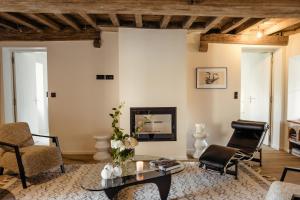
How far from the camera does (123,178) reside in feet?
9.02

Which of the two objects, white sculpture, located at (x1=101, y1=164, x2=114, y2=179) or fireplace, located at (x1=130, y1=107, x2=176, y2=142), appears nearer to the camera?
white sculpture, located at (x1=101, y1=164, x2=114, y2=179)

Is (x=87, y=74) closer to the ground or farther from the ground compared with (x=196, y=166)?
farther from the ground

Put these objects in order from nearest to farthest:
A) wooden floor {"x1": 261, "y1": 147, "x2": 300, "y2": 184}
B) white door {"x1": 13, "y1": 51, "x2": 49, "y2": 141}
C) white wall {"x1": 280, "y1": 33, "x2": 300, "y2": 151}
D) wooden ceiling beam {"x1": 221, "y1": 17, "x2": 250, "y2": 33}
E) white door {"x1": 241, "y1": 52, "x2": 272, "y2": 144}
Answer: wooden floor {"x1": 261, "y1": 147, "x2": 300, "y2": 184}
wooden ceiling beam {"x1": 221, "y1": 17, "x2": 250, "y2": 33}
white wall {"x1": 280, "y1": 33, "x2": 300, "y2": 151}
white door {"x1": 13, "y1": 51, "x2": 49, "y2": 141}
white door {"x1": 241, "y1": 52, "x2": 272, "y2": 144}

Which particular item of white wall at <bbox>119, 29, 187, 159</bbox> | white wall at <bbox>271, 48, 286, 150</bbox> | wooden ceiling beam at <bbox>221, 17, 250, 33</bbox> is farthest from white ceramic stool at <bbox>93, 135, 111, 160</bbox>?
white wall at <bbox>271, 48, 286, 150</bbox>

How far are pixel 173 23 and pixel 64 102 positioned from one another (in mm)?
2612

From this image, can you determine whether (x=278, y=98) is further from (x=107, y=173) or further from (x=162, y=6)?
(x=107, y=173)

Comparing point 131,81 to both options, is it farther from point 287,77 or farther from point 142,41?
point 287,77

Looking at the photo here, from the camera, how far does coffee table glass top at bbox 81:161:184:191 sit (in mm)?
2594

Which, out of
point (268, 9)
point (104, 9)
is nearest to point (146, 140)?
point (104, 9)

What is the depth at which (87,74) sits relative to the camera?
5.09 metres

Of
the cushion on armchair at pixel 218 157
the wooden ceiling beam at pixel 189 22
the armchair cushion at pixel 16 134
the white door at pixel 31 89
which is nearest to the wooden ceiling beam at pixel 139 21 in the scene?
the wooden ceiling beam at pixel 189 22

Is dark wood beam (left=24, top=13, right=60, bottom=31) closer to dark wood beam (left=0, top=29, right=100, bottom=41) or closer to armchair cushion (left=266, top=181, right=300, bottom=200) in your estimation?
dark wood beam (left=0, top=29, right=100, bottom=41)

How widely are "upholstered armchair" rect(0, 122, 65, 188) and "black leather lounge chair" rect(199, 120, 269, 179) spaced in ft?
7.11

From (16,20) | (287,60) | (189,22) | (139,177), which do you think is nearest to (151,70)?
(189,22)
